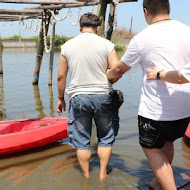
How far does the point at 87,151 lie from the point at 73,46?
1.23 meters

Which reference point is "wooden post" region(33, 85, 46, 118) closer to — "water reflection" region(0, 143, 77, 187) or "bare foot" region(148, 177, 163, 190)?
"water reflection" region(0, 143, 77, 187)

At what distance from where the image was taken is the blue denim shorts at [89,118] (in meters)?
3.55

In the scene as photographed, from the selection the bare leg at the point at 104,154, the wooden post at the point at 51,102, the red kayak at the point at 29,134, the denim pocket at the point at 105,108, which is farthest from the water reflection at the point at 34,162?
the wooden post at the point at 51,102

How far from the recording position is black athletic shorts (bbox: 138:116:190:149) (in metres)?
2.87

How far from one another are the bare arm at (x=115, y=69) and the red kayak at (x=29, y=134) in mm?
1936

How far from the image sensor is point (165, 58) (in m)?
2.79

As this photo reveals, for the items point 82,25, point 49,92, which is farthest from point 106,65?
point 49,92

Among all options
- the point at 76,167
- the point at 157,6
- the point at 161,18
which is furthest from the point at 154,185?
the point at 157,6

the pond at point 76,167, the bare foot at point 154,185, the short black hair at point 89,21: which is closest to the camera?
the bare foot at point 154,185

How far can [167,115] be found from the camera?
284cm

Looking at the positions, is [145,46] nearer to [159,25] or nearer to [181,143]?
[159,25]

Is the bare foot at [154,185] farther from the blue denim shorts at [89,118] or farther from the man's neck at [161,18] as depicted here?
the man's neck at [161,18]

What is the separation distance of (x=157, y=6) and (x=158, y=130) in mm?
1119

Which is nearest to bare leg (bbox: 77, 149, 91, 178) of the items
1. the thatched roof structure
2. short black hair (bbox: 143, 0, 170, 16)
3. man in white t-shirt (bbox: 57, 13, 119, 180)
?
man in white t-shirt (bbox: 57, 13, 119, 180)
